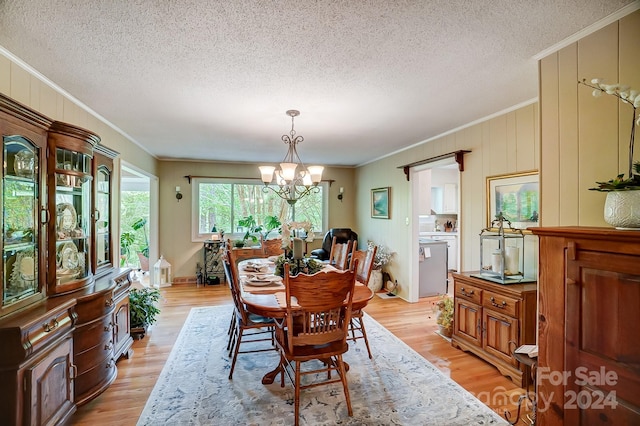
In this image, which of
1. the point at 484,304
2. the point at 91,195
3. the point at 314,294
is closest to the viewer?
the point at 314,294

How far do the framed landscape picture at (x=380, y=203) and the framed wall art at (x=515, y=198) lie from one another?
2.28 metres

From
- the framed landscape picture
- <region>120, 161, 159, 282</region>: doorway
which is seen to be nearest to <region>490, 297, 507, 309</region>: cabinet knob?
the framed landscape picture

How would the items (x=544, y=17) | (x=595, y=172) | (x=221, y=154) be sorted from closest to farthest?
(x=544, y=17), (x=595, y=172), (x=221, y=154)

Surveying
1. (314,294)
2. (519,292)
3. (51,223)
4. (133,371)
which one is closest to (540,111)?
(519,292)

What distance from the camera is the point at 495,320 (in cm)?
273

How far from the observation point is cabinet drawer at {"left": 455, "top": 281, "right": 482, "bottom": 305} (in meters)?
2.93

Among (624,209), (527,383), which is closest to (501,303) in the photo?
(527,383)

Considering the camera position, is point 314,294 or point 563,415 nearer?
point 563,415

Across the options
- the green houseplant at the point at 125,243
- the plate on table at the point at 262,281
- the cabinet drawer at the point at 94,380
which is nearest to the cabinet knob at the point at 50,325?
the cabinet drawer at the point at 94,380

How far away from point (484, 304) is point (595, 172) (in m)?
1.53

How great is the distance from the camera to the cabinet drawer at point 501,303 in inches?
100

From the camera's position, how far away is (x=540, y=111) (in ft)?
6.94

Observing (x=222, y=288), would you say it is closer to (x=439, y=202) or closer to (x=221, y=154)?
(x=221, y=154)

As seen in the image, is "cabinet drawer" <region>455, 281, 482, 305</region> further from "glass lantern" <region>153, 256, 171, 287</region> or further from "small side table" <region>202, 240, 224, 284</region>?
"glass lantern" <region>153, 256, 171, 287</region>
